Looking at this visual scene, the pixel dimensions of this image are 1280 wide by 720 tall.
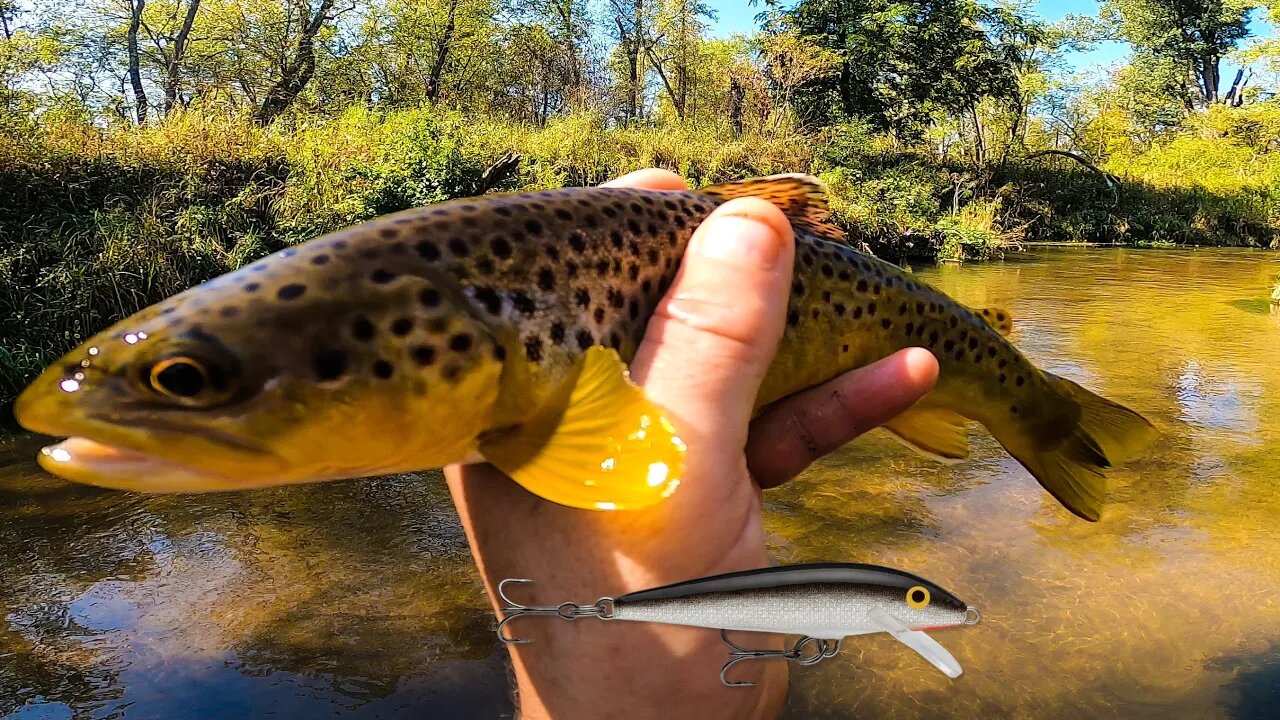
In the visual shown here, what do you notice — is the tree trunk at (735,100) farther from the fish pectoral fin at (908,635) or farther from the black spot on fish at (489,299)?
the fish pectoral fin at (908,635)

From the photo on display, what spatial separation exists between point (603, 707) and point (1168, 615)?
4.21 meters

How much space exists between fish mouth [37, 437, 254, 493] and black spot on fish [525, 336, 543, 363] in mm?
603

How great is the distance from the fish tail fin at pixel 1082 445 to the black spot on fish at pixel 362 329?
215cm

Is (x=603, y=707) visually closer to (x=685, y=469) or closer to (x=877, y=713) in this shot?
(x=685, y=469)

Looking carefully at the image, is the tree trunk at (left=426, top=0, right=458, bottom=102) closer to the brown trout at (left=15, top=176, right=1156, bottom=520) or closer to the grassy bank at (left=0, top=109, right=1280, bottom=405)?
the grassy bank at (left=0, top=109, right=1280, bottom=405)

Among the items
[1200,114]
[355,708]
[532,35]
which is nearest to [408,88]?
[532,35]

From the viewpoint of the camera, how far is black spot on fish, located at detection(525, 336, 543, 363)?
160cm

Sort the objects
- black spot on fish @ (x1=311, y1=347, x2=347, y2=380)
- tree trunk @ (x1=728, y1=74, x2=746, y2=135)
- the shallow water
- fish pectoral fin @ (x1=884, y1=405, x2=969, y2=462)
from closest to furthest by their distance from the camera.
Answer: black spot on fish @ (x1=311, y1=347, x2=347, y2=380) → fish pectoral fin @ (x1=884, y1=405, x2=969, y2=462) → the shallow water → tree trunk @ (x1=728, y1=74, x2=746, y2=135)

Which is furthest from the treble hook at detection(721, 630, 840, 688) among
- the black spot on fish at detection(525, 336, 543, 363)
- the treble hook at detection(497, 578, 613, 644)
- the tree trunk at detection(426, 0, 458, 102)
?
the tree trunk at detection(426, 0, 458, 102)

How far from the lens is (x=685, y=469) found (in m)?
1.53

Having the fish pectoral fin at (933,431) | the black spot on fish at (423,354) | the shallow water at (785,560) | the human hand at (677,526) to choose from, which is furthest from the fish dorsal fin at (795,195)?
the shallow water at (785,560)

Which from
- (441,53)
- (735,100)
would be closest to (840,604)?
(735,100)

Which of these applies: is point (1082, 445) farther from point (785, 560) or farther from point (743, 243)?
point (785, 560)

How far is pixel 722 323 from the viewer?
171 centimetres
